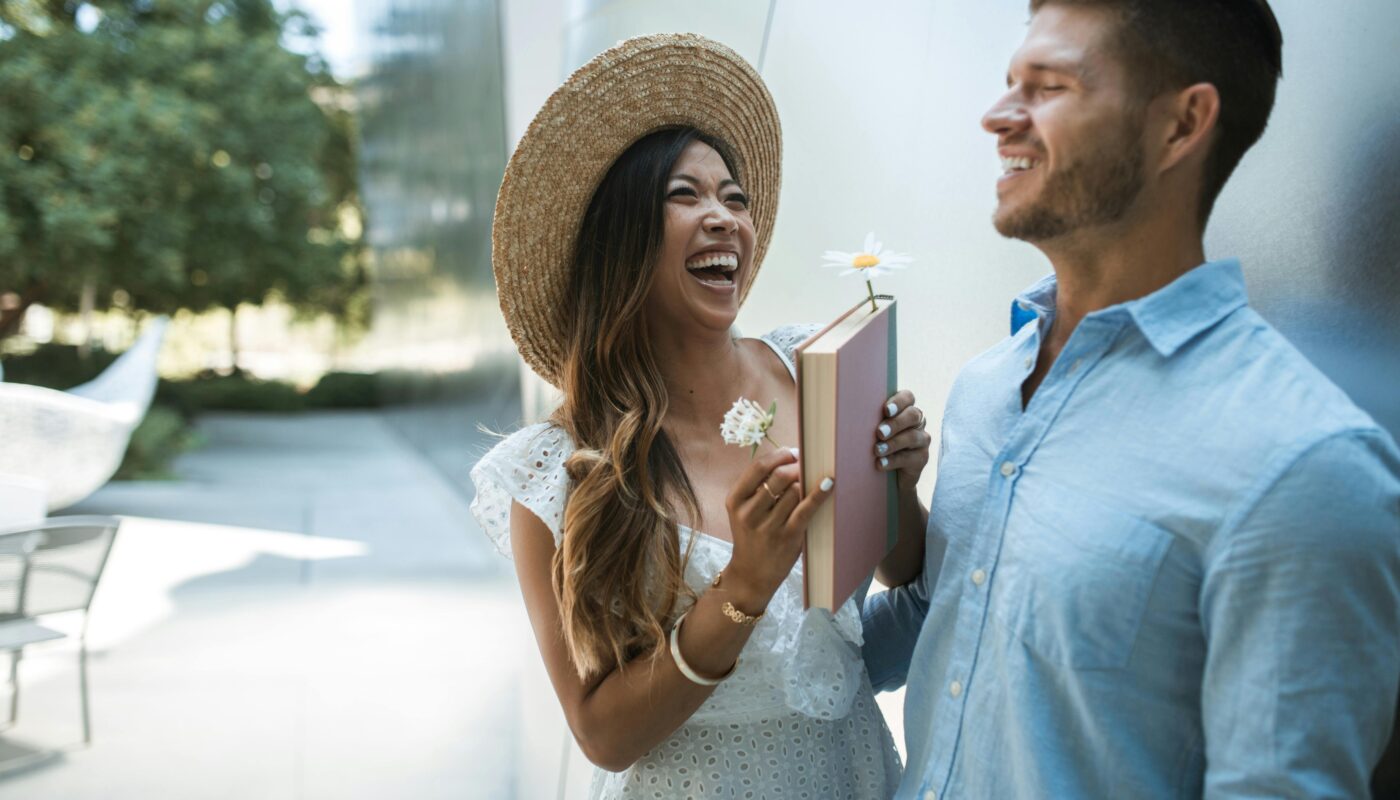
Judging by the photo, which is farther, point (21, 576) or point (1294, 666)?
point (21, 576)

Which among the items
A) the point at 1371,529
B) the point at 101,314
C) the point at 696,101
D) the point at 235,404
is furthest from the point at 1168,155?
the point at 235,404

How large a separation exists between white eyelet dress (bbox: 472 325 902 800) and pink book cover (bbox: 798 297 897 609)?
0.26 meters

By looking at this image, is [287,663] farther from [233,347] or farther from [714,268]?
[233,347]

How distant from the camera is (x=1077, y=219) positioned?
113cm

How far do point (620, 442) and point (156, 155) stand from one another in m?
12.9

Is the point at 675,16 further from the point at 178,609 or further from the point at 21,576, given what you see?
the point at 178,609

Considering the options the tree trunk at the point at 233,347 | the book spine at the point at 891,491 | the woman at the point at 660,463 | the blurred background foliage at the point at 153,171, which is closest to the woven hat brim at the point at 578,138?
the woman at the point at 660,463

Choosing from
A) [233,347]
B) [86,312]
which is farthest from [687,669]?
[233,347]

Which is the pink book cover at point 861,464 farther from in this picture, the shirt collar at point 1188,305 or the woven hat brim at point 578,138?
the woven hat brim at point 578,138

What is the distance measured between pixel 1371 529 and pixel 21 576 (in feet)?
14.9

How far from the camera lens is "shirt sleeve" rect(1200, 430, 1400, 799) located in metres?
0.92

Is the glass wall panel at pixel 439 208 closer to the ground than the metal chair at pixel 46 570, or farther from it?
farther from it

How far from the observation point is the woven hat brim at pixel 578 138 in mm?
1805

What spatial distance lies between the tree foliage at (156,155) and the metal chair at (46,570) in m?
8.63
